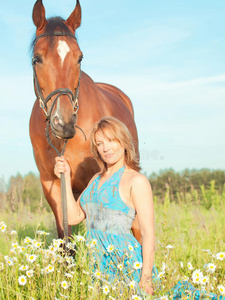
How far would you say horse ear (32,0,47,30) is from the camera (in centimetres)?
363

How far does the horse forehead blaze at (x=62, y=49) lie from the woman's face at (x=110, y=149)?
0.98m

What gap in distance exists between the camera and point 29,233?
18.7ft

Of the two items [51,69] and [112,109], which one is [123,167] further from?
[112,109]

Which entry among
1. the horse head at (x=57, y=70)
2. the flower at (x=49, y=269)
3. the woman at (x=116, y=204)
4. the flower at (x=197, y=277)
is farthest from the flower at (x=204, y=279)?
the horse head at (x=57, y=70)

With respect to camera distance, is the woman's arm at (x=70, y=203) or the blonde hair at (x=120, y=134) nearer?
the blonde hair at (x=120, y=134)

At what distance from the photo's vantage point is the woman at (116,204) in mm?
2586

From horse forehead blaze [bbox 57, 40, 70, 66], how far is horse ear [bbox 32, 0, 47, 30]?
48 cm

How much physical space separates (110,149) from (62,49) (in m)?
1.22

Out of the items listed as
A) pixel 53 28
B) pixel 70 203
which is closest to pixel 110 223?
pixel 70 203

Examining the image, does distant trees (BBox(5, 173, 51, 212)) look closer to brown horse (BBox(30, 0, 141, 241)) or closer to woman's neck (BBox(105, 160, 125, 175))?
brown horse (BBox(30, 0, 141, 241))

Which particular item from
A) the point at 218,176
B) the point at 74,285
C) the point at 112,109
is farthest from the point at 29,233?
the point at 218,176

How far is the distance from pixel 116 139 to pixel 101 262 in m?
1.02

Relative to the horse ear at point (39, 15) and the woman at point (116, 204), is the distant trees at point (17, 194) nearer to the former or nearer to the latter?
the woman at point (116, 204)

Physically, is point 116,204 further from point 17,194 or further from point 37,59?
point 17,194
